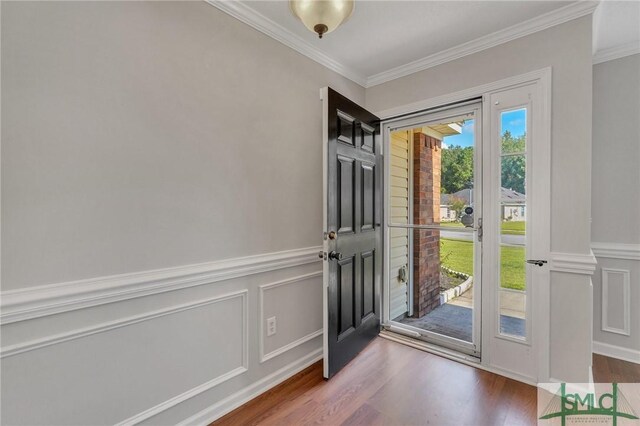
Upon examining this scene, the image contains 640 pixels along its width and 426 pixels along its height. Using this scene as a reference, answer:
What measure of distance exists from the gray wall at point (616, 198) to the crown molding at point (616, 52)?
3 cm

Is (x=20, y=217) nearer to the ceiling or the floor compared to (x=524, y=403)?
nearer to the ceiling

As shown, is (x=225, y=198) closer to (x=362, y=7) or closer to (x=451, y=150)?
(x=362, y=7)

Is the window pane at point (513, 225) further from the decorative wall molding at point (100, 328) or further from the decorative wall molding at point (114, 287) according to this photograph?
the decorative wall molding at point (100, 328)

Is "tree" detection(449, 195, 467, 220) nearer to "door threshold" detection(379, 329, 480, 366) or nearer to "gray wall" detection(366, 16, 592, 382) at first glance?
"gray wall" detection(366, 16, 592, 382)

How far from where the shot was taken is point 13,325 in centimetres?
113

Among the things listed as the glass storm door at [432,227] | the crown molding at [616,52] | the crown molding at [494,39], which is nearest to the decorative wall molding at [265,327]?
the glass storm door at [432,227]

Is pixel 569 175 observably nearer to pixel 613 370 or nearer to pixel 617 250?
pixel 617 250

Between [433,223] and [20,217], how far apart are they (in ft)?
9.60

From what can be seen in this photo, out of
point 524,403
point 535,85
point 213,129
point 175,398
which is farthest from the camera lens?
point 535,85

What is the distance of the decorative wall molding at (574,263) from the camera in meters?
1.83

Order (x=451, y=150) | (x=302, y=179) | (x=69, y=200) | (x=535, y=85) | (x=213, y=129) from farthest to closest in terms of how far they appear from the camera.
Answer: (x=451, y=150)
(x=302, y=179)
(x=535, y=85)
(x=213, y=129)
(x=69, y=200)

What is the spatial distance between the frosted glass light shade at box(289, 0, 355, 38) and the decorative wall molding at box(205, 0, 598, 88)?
26.2 inches

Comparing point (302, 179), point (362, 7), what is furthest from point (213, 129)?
point (362, 7)

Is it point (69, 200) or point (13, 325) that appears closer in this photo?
point (13, 325)
